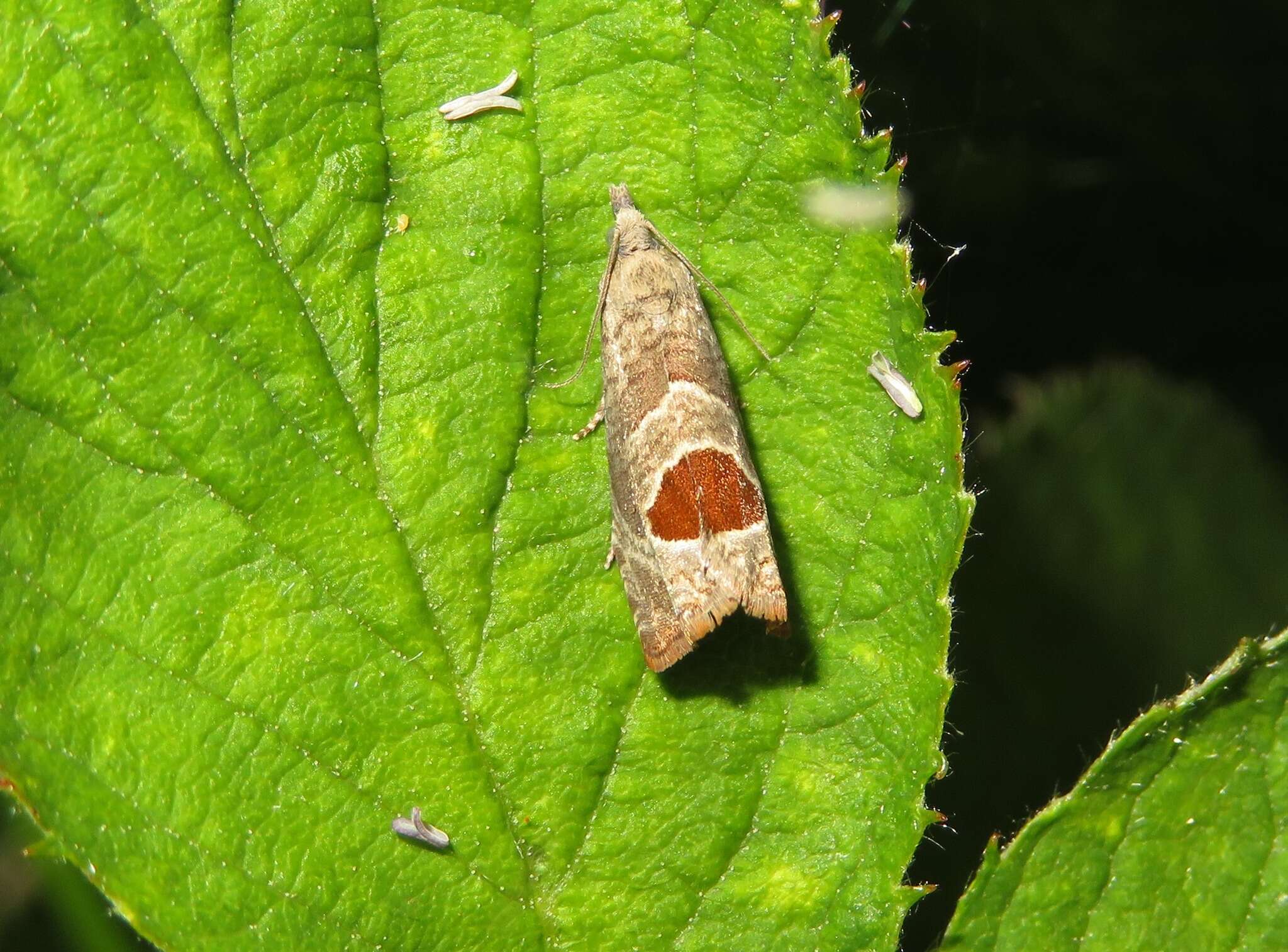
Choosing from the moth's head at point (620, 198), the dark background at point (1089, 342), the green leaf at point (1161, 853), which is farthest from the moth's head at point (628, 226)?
the dark background at point (1089, 342)

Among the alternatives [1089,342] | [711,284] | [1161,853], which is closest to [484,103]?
[711,284]

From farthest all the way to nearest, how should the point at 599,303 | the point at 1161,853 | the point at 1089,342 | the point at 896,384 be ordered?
the point at 1089,342
the point at 599,303
the point at 896,384
the point at 1161,853

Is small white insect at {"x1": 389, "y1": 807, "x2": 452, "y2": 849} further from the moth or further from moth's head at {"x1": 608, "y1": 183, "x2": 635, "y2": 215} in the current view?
moth's head at {"x1": 608, "y1": 183, "x2": 635, "y2": 215}

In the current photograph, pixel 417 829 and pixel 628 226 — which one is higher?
pixel 628 226

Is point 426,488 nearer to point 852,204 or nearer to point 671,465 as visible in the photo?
point 671,465

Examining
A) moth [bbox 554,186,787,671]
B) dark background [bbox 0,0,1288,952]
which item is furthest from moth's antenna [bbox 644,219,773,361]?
dark background [bbox 0,0,1288,952]

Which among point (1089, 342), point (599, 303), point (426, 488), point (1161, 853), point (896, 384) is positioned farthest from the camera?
→ point (1089, 342)

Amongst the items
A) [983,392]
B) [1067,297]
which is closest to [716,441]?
[983,392]

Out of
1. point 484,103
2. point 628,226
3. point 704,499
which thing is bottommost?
point 704,499

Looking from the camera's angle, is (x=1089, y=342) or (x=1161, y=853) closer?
(x=1161, y=853)
